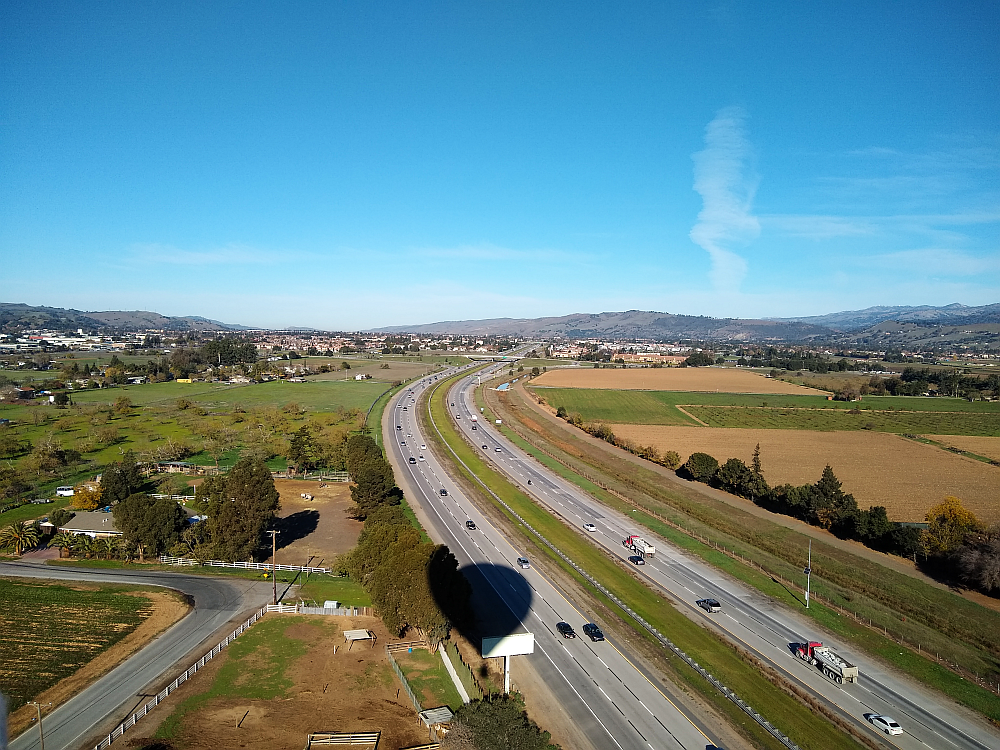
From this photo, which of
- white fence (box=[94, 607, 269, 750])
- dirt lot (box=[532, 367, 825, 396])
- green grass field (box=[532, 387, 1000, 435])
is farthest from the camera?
dirt lot (box=[532, 367, 825, 396])

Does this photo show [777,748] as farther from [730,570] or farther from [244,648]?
[244,648]

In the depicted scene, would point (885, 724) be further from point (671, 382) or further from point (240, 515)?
point (671, 382)

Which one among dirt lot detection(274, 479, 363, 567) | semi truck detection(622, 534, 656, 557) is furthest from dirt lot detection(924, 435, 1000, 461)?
dirt lot detection(274, 479, 363, 567)

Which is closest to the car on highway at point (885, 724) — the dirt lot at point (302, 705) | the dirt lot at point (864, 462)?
the dirt lot at point (302, 705)

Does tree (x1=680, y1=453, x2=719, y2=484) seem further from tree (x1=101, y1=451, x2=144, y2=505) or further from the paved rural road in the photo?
tree (x1=101, y1=451, x2=144, y2=505)

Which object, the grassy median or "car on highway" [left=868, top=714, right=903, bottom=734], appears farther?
the grassy median

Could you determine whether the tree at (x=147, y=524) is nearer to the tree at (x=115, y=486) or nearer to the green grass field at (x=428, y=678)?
the tree at (x=115, y=486)

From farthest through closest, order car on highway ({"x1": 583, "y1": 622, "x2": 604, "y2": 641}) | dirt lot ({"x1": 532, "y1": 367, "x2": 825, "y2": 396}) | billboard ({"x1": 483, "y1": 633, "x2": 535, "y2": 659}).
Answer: dirt lot ({"x1": 532, "y1": 367, "x2": 825, "y2": 396})
car on highway ({"x1": 583, "y1": 622, "x2": 604, "y2": 641})
billboard ({"x1": 483, "y1": 633, "x2": 535, "y2": 659})

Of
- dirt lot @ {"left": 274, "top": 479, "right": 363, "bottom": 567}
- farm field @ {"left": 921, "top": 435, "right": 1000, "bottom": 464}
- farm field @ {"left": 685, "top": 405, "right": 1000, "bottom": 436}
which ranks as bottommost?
dirt lot @ {"left": 274, "top": 479, "right": 363, "bottom": 567}
